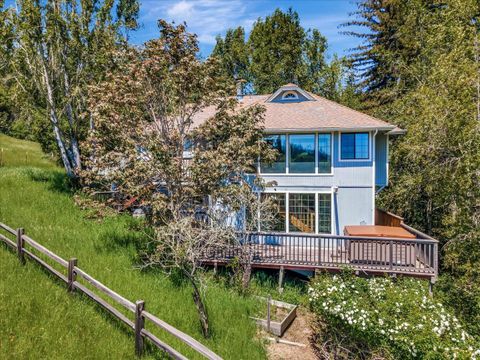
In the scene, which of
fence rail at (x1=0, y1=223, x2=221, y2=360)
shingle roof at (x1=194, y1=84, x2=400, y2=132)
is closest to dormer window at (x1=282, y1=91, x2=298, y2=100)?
shingle roof at (x1=194, y1=84, x2=400, y2=132)

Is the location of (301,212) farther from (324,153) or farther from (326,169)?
(324,153)

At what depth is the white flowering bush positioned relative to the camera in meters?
7.54

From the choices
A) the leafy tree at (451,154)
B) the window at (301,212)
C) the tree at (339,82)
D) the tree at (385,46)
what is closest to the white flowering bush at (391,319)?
the leafy tree at (451,154)

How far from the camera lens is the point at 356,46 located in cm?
3036

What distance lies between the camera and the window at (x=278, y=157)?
15.6m

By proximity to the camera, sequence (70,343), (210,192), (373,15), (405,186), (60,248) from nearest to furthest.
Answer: (70,343)
(210,192)
(60,248)
(405,186)
(373,15)

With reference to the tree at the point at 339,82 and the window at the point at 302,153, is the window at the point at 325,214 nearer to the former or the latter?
the window at the point at 302,153

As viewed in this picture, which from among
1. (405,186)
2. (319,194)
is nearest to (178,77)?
(319,194)

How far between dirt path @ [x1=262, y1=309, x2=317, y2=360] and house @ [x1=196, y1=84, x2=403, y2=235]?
4.65 metres

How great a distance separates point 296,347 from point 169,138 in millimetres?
7570

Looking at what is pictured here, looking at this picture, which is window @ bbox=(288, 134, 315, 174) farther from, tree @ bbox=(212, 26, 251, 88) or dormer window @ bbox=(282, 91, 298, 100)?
tree @ bbox=(212, 26, 251, 88)

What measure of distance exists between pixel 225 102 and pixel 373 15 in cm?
2446

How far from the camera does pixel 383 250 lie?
11891 millimetres

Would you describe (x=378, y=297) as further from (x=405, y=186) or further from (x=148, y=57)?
(x=405, y=186)
